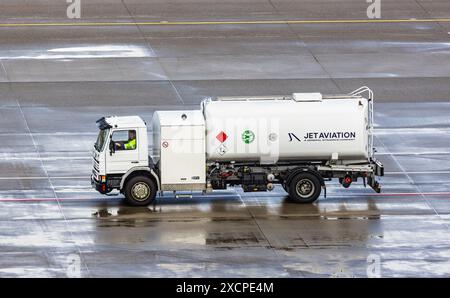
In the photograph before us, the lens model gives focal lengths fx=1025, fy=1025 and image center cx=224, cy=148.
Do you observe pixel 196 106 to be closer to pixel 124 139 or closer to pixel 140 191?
pixel 124 139

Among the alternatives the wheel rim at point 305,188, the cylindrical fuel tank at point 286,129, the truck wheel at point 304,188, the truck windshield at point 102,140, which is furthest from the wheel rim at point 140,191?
the wheel rim at point 305,188

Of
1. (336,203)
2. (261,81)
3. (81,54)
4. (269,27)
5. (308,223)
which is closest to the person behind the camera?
(308,223)

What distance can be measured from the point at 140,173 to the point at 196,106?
42.7 feet

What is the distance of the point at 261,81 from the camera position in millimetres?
47062

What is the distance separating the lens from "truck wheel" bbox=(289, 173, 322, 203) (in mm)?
30500

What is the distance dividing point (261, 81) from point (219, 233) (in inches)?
806

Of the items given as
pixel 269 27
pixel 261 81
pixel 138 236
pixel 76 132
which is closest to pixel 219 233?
pixel 138 236

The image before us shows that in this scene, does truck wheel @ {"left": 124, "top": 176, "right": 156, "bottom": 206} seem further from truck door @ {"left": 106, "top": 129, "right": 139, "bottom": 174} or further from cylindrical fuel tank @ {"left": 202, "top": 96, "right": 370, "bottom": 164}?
cylindrical fuel tank @ {"left": 202, "top": 96, "right": 370, "bottom": 164}

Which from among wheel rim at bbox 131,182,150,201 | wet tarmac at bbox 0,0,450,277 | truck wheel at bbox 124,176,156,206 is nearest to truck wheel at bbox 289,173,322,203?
wet tarmac at bbox 0,0,450,277

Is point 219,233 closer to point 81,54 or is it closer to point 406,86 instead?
point 406,86

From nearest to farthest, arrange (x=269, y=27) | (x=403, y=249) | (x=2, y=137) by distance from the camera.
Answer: (x=403, y=249), (x=2, y=137), (x=269, y=27)

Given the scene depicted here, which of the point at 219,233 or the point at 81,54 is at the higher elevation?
the point at 81,54

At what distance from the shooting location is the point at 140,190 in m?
30.1

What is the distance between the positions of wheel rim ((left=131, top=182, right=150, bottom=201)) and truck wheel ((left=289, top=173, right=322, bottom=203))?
14.0 ft
